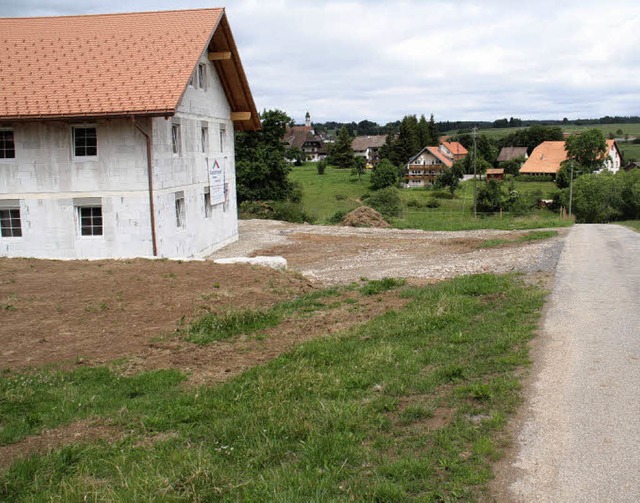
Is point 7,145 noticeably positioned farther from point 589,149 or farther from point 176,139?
point 589,149

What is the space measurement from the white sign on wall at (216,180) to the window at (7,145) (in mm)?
7351

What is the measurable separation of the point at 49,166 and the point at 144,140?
10.5 feet

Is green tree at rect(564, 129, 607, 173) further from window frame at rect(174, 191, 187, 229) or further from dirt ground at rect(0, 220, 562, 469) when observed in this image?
window frame at rect(174, 191, 187, 229)

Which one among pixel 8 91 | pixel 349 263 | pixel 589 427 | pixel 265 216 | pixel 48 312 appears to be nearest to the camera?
pixel 589 427

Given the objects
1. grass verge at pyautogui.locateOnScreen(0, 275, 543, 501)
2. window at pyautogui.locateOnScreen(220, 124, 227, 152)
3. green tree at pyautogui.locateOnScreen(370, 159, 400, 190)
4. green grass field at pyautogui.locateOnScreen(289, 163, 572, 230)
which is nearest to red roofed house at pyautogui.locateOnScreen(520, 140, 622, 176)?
green grass field at pyautogui.locateOnScreen(289, 163, 572, 230)

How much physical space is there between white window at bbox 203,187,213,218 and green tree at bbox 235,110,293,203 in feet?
64.7

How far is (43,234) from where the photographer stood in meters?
19.9

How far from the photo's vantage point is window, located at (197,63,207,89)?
925 inches

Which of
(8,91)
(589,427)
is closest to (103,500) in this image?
(589,427)

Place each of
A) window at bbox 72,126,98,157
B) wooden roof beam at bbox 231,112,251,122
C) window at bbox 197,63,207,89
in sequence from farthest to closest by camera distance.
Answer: wooden roof beam at bbox 231,112,251,122 → window at bbox 197,63,207,89 → window at bbox 72,126,98,157

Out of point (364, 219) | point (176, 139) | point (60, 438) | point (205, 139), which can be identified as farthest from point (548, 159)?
point (60, 438)

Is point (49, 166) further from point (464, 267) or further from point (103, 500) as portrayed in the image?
point (103, 500)

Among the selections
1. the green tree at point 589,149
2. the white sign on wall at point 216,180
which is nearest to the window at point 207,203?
the white sign on wall at point 216,180

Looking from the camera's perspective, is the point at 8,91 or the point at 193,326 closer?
the point at 193,326
